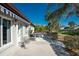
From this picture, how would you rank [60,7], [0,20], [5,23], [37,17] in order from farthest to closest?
[37,17]
[5,23]
[60,7]
[0,20]

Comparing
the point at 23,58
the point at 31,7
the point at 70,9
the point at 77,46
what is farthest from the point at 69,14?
the point at 31,7

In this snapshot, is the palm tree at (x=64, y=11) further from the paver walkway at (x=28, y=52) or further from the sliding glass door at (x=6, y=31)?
the sliding glass door at (x=6, y=31)

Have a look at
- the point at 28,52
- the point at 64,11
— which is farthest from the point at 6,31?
the point at 64,11

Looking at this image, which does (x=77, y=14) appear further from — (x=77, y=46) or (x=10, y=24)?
(x=10, y=24)

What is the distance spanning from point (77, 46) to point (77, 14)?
4.53 meters

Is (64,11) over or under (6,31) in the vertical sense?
over

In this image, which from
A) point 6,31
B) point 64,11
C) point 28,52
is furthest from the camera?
point 6,31

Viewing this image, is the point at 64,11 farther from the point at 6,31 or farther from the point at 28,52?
Result: the point at 6,31

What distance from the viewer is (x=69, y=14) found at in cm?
1642

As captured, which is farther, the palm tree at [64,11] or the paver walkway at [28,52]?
the palm tree at [64,11]

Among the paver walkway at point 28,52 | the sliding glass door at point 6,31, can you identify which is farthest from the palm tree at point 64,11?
the sliding glass door at point 6,31

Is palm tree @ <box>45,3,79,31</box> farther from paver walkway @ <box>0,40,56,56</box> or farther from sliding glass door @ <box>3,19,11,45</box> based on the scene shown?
sliding glass door @ <box>3,19,11,45</box>

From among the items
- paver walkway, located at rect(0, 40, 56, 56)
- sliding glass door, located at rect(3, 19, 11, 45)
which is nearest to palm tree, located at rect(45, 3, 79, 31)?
paver walkway, located at rect(0, 40, 56, 56)

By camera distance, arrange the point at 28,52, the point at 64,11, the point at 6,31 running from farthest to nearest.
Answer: the point at 6,31 < the point at 64,11 < the point at 28,52
